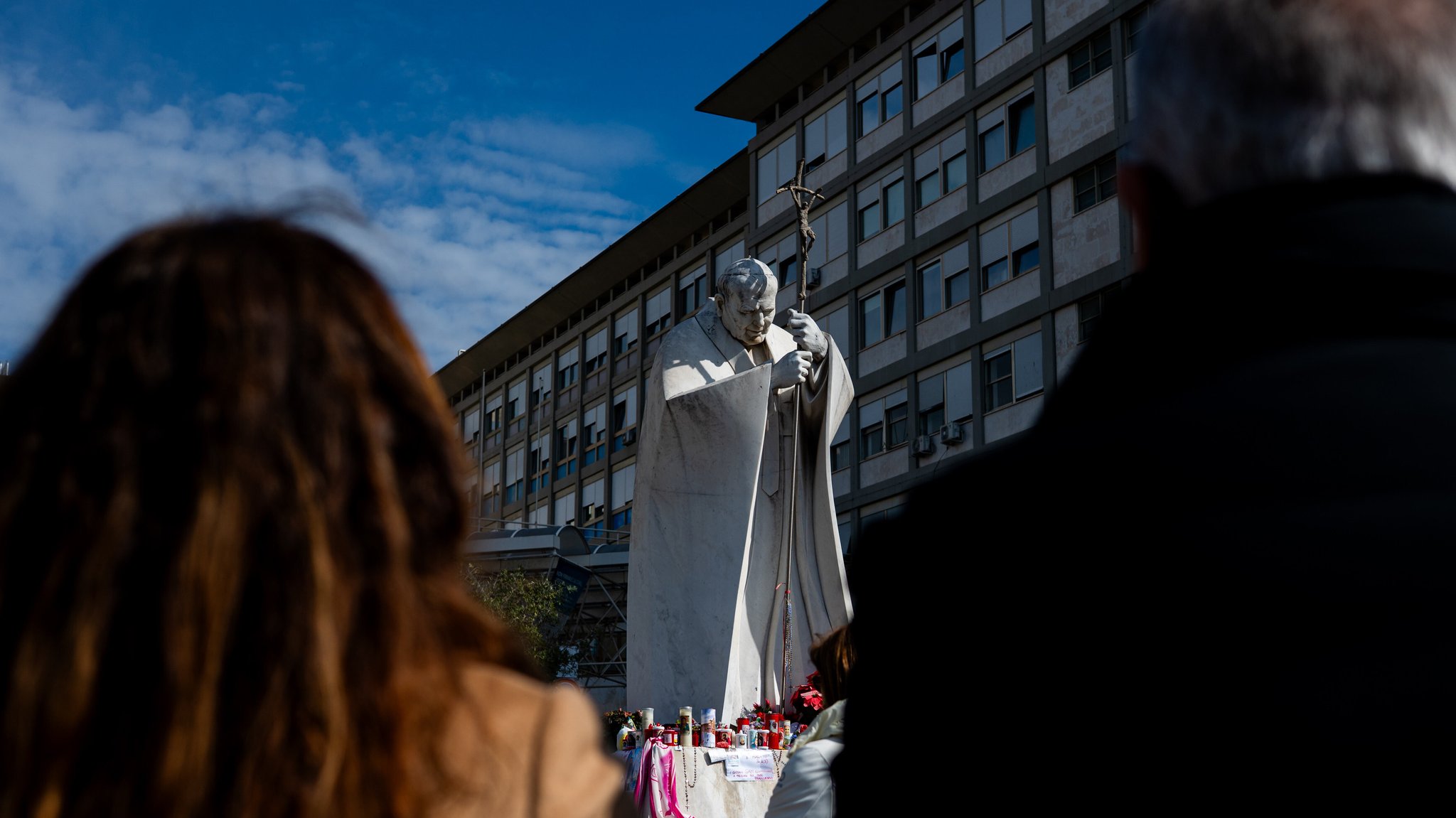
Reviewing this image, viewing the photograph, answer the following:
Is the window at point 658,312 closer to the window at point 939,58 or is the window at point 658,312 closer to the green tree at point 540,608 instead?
the green tree at point 540,608

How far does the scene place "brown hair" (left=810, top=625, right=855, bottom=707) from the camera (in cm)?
418

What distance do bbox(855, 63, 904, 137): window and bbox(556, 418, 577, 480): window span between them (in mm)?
19060

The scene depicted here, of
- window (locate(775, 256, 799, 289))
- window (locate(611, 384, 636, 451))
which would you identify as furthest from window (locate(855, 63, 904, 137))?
window (locate(611, 384, 636, 451))

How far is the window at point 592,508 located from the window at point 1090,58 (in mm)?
23265

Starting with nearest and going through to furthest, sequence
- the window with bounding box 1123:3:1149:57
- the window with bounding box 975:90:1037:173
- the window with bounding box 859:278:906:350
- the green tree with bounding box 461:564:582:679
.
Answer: the window with bounding box 1123:3:1149:57 < the window with bounding box 975:90:1037:173 < the green tree with bounding box 461:564:582:679 < the window with bounding box 859:278:906:350

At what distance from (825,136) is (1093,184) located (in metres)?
10.0

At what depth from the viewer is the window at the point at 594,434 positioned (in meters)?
53.5

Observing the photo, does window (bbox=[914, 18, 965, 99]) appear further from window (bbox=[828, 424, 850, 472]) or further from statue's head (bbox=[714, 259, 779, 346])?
statue's head (bbox=[714, 259, 779, 346])

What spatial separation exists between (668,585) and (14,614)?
763 cm

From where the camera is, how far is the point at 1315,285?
1.39 metres

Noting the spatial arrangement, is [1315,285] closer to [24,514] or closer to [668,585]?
[24,514]

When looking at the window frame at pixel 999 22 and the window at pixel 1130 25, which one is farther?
the window frame at pixel 999 22

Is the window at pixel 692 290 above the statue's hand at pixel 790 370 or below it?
above

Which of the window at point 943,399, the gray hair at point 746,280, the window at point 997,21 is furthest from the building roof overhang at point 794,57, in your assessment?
the gray hair at point 746,280
